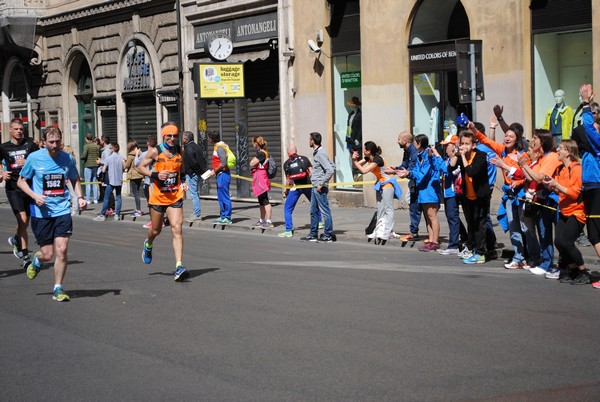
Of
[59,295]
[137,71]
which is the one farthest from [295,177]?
[137,71]

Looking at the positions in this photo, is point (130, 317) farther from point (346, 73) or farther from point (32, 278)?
point (346, 73)

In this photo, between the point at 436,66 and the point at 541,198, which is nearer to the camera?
the point at 541,198

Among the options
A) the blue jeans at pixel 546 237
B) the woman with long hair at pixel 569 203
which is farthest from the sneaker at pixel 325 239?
the woman with long hair at pixel 569 203

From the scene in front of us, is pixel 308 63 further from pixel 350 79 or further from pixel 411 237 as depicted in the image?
pixel 411 237

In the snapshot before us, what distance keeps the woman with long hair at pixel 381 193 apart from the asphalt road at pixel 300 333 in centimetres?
245

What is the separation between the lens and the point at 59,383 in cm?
727

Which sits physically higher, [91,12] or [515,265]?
[91,12]

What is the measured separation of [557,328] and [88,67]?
3010 centimetres

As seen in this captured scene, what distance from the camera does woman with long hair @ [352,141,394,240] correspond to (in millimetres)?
16344

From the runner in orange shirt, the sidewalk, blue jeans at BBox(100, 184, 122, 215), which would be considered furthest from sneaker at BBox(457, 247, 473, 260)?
blue jeans at BBox(100, 184, 122, 215)

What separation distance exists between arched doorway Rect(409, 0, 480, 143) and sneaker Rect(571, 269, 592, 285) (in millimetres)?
9341

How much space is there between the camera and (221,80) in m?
25.0

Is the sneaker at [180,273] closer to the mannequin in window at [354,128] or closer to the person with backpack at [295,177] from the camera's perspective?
the person with backpack at [295,177]

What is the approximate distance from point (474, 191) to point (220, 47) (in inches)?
528
